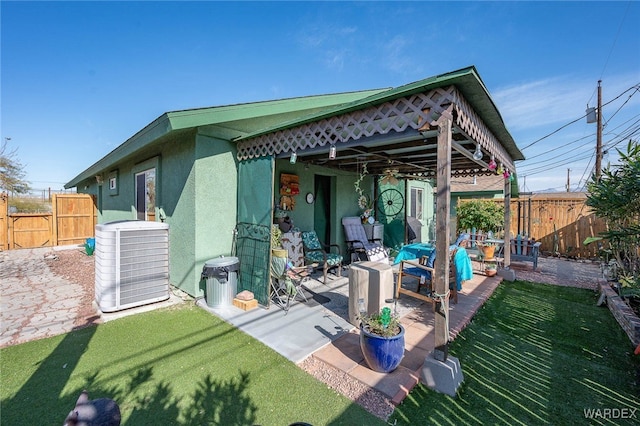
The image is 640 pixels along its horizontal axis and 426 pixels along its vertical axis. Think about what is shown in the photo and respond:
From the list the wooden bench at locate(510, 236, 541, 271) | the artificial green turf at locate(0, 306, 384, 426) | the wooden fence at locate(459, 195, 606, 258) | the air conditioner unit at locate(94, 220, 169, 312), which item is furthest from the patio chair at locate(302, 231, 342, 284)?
the wooden fence at locate(459, 195, 606, 258)

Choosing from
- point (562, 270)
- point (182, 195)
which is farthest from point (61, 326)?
point (562, 270)

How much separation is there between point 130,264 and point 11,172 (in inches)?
787

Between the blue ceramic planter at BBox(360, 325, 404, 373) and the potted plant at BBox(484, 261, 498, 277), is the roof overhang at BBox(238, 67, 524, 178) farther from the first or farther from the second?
the potted plant at BBox(484, 261, 498, 277)

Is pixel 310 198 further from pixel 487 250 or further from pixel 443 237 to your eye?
pixel 487 250

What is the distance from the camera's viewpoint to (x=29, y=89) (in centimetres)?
735

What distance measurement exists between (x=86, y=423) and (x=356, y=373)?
2.00 meters

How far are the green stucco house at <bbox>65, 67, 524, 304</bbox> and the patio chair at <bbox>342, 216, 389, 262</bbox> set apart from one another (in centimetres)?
27

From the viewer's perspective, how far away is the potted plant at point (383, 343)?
2418 mm

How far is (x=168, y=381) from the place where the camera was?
2.41m

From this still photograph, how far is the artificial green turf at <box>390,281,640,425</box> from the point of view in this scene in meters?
2.11

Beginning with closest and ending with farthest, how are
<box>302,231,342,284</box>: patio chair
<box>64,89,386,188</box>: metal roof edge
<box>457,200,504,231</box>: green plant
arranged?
1. <box>64,89,386,188</box>: metal roof edge
2. <box>302,231,342,284</box>: patio chair
3. <box>457,200,504,231</box>: green plant

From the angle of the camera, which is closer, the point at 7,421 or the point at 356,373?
the point at 7,421

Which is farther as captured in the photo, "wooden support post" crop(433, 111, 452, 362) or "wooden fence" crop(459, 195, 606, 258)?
"wooden fence" crop(459, 195, 606, 258)

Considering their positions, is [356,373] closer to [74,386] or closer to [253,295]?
[253,295]
